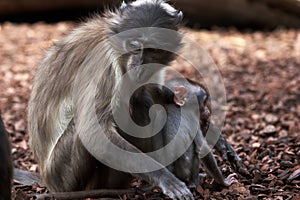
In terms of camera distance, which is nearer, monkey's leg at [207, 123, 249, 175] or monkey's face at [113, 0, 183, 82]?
monkey's face at [113, 0, 183, 82]

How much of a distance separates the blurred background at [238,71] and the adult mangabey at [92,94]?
32 cm

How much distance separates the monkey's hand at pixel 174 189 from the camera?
4.71m

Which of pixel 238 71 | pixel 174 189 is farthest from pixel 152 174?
pixel 238 71

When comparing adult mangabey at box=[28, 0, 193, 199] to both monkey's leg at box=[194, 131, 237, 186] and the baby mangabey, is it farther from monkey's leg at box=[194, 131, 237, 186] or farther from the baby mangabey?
monkey's leg at box=[194, 131, 237, 186]

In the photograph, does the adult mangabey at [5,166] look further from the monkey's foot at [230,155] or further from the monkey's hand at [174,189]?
the monkey's foot at [230,155]

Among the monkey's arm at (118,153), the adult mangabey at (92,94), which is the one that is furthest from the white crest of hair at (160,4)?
the monkey's arm at (118,153)

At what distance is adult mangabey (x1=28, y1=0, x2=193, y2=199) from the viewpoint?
501cm

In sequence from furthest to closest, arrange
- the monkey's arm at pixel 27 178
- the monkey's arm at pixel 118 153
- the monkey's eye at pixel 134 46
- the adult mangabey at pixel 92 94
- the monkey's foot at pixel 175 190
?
the monkey's arm at pixel 27 178
the monkey's eye at pixel 134 46
the adult mangabey at pixel 92 94
the monkey's arm at pixel 118 153
the monkey's foot at pixel 175 190

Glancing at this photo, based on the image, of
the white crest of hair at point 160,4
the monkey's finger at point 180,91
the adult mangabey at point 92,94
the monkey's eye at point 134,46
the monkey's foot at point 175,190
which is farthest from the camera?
the monkey's finger at point 180,91

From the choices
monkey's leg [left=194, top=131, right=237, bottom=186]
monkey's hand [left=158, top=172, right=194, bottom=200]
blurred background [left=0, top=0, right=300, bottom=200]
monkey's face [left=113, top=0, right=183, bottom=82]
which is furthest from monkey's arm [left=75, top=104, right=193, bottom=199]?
monkey's leg [left=194, top=131, right=237, bottom=186]

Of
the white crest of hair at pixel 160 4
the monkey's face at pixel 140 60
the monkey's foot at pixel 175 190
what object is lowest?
the monkey's foot at pixel 175 190

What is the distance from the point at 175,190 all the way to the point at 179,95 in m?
1.02

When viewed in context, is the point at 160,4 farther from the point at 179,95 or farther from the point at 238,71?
the point at 238,71

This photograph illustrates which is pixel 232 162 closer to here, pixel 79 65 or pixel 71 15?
pixel 79 65
